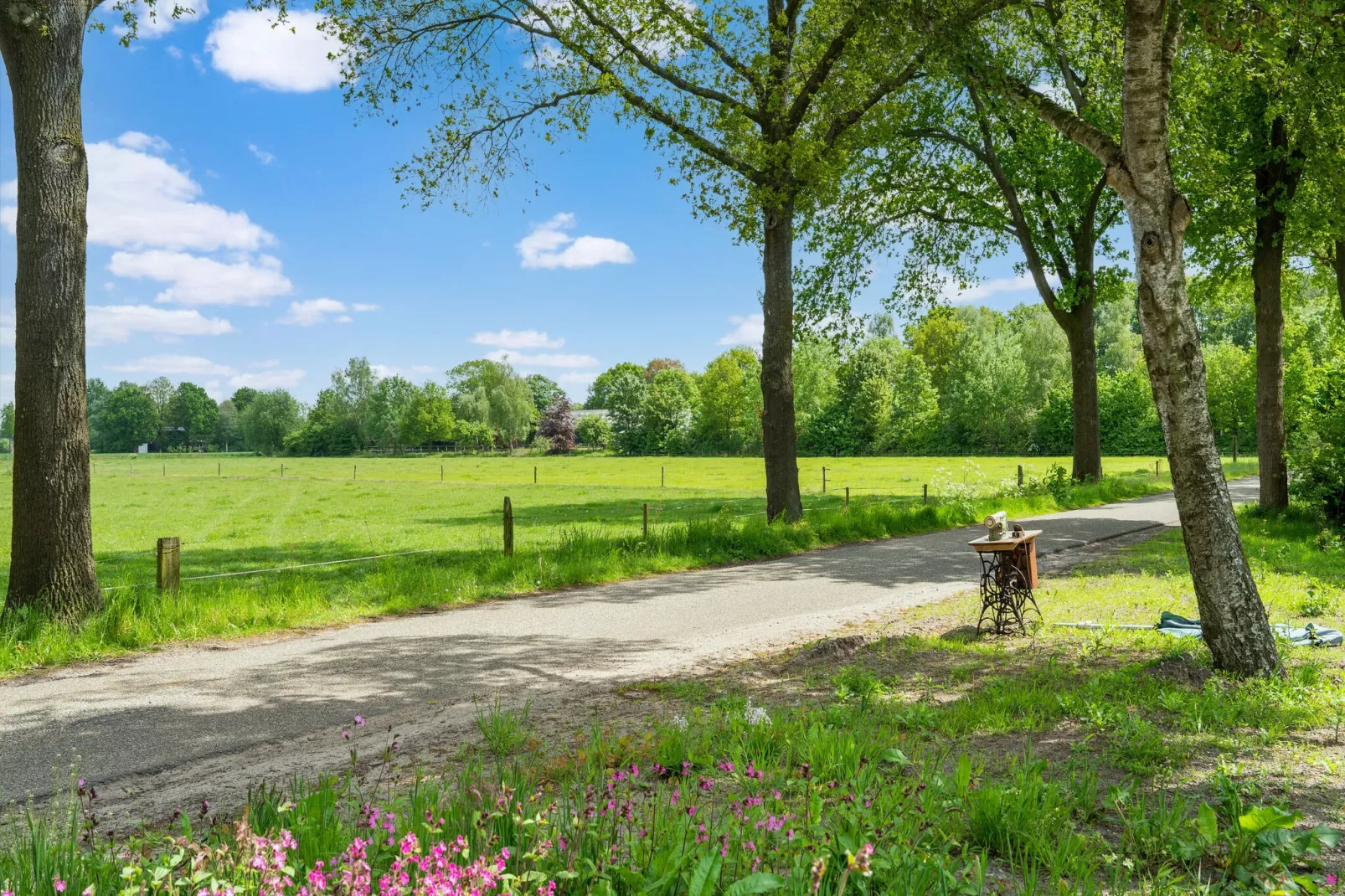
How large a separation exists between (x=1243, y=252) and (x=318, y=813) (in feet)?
76.0

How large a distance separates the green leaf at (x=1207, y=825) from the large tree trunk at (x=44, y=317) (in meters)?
9.51

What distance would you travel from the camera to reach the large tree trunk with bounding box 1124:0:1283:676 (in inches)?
261

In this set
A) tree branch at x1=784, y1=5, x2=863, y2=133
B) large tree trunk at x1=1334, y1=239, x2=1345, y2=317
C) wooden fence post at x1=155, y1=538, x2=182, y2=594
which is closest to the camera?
wooden fence post at x1=155, y1=538, x2=182, y2=594

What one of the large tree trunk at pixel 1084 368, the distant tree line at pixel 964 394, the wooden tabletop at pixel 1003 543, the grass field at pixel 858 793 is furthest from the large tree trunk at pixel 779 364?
the distant tree line at pixel 964 394

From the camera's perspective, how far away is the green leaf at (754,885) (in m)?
2.75

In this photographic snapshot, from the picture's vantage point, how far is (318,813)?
348 centimetres

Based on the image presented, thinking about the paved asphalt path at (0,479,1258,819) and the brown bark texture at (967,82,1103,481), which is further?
the brown bark texture at (967,82,1103,481)

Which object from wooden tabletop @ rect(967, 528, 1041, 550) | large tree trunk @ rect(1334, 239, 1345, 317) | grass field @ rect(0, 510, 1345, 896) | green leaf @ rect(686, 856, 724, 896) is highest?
large tree trunk @ rect(1334, 239, 1345, 317)

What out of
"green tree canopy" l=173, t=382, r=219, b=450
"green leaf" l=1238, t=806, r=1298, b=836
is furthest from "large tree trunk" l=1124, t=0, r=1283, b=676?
"green tree canopy" l=173, t=382, r=219, b=450

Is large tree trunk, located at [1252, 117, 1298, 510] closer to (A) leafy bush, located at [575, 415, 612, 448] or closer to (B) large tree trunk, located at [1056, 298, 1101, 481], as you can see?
(B) large tree trunk, located at [1056, 298, 1101, 481]

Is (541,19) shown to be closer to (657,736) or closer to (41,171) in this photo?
(41,171)

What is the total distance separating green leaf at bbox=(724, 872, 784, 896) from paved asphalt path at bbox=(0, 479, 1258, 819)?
10.2 feet

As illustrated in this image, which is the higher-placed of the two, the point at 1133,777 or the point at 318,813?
the point at 318,813

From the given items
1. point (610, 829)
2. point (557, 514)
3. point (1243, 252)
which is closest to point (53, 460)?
point (610, 829)
